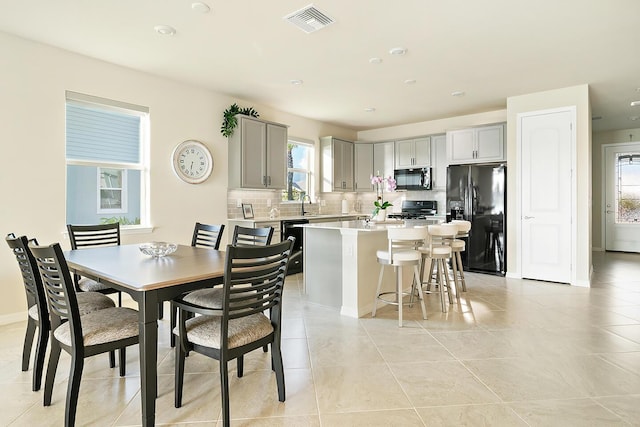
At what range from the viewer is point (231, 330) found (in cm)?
197

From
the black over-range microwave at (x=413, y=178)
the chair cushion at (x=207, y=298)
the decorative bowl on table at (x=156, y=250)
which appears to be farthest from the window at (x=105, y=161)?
the black over-range microwave at (x=413, y=178)

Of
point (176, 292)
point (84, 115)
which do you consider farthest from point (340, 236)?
point (84, 115)

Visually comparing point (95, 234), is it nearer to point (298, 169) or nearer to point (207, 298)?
point (207, 298)

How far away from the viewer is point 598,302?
4.21m

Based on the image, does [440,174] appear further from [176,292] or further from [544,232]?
[176,292]

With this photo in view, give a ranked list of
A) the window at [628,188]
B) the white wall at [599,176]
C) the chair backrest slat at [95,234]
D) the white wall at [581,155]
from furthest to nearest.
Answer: the white wall at [599,176], the window at [628,188], the white wall at [581,155], the chair backrest slat at [95,234]

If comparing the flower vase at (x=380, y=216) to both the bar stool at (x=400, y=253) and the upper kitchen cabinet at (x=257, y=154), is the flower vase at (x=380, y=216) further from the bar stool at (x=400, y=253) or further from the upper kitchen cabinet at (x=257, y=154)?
the upper kitchen cabinet at (x=257, y=154)

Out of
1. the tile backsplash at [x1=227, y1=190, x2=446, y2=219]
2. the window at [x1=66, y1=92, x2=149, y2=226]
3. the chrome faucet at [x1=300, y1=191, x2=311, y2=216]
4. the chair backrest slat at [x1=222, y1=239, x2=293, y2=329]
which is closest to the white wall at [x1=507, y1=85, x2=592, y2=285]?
the tile backsplash at [x1=227, y1=190, x2=446, y2=219]

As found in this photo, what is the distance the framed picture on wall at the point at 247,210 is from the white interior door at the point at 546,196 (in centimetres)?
400

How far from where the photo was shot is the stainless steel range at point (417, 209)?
700cm

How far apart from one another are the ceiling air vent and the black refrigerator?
371 centimetres

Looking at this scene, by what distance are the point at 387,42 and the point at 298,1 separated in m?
1.08

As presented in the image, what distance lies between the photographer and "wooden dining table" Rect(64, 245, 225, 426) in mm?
1751

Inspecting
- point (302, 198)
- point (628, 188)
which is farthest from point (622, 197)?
point (302, 198)
